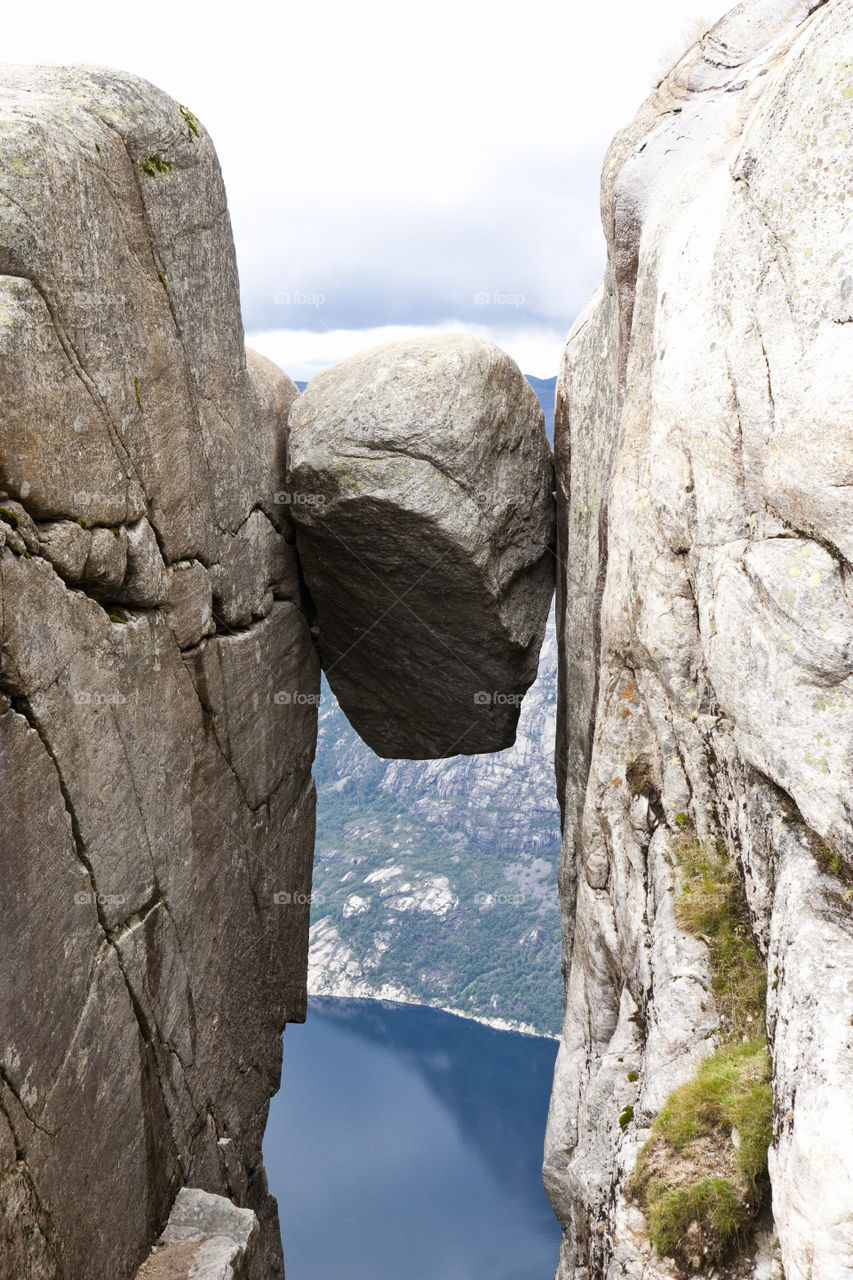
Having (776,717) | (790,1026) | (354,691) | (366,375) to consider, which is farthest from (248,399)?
(790,1026)

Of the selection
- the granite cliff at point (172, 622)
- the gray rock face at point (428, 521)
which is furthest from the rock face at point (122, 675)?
the gray rock face at point (428, 521)

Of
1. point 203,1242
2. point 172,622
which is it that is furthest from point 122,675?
point 203,1242

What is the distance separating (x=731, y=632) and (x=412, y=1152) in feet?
250

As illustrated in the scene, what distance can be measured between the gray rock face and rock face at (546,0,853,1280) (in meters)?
3.20

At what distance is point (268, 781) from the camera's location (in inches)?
537

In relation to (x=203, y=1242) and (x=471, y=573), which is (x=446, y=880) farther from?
(x=203, y=1242)

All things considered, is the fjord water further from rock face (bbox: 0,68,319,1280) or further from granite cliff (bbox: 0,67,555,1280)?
rock face (bbox: 0,68,319,1280)

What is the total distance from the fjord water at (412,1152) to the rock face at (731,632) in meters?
57.6

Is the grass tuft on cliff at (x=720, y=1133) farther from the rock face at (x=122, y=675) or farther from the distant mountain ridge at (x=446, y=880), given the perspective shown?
the distant mountain ridge at (x=446, y=880)

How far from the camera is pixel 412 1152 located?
71.9m

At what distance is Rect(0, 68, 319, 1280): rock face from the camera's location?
24.7 ft

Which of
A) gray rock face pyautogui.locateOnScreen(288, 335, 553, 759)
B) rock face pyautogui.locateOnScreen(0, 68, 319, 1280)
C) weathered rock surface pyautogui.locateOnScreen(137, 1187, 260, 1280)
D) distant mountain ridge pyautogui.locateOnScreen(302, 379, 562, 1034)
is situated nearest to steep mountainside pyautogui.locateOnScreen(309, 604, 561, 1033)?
distant mountain ridge pyautogui.locateOnScreen(302, 379, 562, 1034)

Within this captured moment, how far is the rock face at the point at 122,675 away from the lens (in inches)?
296

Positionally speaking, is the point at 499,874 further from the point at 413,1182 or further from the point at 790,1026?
the point at 790,1026
